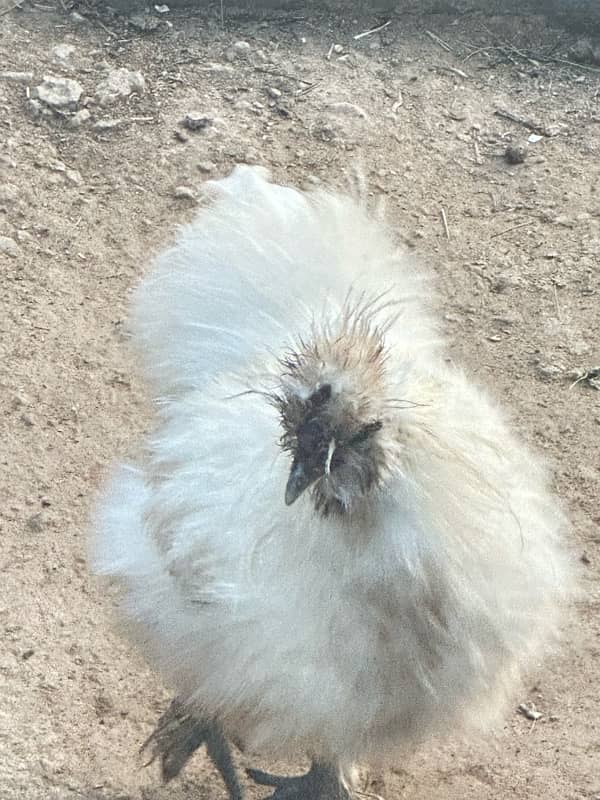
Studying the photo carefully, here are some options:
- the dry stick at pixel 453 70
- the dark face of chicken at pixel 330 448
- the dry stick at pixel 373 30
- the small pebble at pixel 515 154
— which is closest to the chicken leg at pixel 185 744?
the dark face of chicken at pixel 330 448

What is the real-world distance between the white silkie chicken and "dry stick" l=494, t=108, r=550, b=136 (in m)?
2.83

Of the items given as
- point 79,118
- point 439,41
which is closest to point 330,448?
point 79,118

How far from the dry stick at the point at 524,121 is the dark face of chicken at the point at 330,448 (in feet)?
12.5

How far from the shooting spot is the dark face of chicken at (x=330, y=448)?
2.54 m

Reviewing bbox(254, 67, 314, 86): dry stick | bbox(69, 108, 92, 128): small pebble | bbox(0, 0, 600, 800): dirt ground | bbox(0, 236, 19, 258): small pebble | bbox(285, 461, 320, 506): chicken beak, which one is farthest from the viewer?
bbox(254, 67, 314, 86): dry stick

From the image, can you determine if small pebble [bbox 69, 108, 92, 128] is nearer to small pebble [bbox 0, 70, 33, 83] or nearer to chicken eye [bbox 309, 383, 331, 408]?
small pebble [bbox 0, 70, 33, 83]

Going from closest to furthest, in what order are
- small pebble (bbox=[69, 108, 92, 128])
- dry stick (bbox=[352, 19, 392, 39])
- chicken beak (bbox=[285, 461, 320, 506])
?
chicken beak (bbox=[285, 461, 320, 506]) → small pebble (bbox=[69, 108, 92, 128]) → dry stick (bbox=[352, 19, 392, 39])

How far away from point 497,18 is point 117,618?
439 cm

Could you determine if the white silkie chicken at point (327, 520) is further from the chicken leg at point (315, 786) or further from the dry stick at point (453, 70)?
the dry stick at point (453, 70)

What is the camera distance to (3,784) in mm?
3469

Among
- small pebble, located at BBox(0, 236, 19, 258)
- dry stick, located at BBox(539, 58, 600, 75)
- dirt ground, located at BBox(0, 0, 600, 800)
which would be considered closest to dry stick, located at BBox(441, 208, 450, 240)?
dirt ground, located at BBox(0, 0, 600, 800)

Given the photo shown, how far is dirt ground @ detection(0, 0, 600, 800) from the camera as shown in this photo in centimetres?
376

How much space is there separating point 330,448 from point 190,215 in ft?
10.2

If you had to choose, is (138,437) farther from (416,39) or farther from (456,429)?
(416,39)
